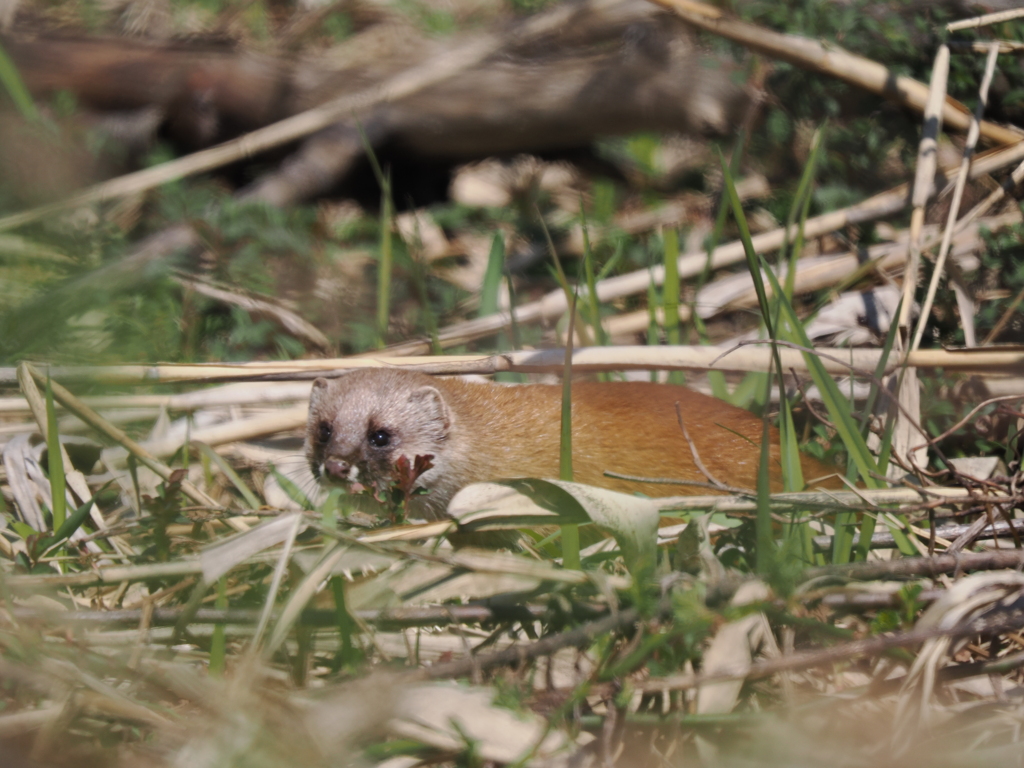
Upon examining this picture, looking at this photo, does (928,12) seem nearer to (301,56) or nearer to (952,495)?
(952,495)

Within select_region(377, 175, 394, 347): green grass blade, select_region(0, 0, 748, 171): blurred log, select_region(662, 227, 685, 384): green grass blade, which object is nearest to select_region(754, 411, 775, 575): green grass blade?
→ select_region(662, 227, 685, 384): green grass blade

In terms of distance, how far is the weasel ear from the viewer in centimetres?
344

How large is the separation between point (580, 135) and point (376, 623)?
465cm

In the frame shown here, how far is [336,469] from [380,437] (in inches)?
11.9

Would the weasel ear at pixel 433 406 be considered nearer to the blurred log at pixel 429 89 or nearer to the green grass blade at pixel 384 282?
the green grass blade at pixel 384 282

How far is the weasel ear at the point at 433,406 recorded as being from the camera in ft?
11.3

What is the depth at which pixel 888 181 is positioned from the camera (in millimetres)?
4715

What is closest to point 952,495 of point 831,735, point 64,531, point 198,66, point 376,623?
point 831,735

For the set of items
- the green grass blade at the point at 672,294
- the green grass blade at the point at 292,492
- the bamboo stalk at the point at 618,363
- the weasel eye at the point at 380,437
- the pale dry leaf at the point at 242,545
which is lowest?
the green grass blade at the point at 292,492

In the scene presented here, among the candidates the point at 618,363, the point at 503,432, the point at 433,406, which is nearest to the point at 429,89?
the point at 433,406

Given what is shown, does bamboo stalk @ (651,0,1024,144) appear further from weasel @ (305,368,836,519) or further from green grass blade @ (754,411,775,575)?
green grass blade @ (754,411,775,575)

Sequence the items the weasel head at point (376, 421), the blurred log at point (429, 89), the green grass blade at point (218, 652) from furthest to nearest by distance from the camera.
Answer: the blurred log at point (429, 89)
the weasel head at point (376, 421)
the green grass blade at point (218, 652)

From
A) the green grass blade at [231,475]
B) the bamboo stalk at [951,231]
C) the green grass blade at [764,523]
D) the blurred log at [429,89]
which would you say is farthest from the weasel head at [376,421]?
the blurred log at [429,89]

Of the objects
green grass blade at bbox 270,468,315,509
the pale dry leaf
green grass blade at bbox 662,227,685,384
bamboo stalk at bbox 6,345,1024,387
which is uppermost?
green grass blade at bbox 662,227,685,384
